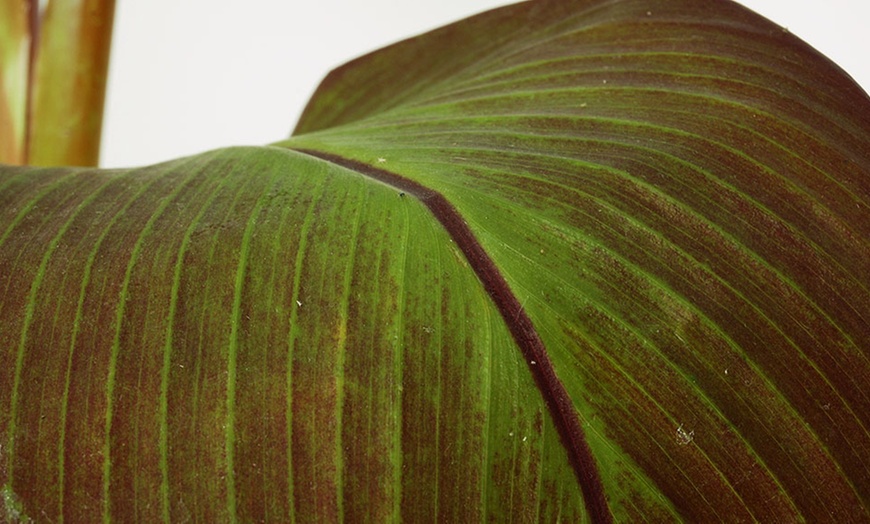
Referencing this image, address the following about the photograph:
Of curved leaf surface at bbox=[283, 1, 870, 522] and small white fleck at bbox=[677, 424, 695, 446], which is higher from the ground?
curved leaf surface at bbox=[283, 1, 870, 522]

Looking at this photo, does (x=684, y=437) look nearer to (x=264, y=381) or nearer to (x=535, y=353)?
(x=535, y=353)

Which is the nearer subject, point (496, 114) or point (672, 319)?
point (672, 319)

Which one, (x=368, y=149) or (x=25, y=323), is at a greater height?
(x=368, y=149)

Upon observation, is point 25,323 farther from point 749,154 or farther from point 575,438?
point 749,154

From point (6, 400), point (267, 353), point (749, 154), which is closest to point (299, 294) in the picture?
point (267, 353)

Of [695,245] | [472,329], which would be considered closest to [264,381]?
[472,329]

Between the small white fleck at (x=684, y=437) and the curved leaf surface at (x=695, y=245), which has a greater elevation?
the curved leaf surface at (x=695, y=245)
